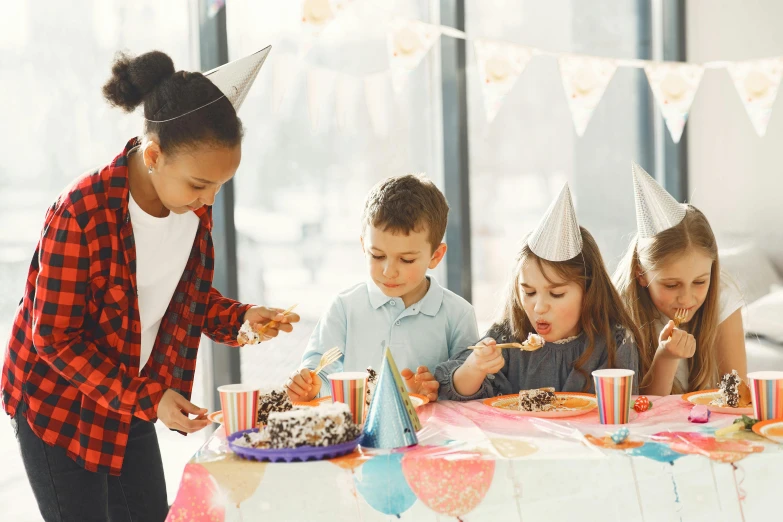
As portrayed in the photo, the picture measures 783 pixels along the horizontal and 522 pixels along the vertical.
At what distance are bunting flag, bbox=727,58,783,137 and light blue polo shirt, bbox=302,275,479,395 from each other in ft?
5.46

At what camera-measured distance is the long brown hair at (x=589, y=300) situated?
1.79 meters

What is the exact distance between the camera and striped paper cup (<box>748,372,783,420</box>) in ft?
4.26

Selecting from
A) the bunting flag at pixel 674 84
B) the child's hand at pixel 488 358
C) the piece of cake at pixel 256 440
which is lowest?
the piece of cake at pixel 256 440

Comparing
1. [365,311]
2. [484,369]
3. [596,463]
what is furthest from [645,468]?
[365,311]

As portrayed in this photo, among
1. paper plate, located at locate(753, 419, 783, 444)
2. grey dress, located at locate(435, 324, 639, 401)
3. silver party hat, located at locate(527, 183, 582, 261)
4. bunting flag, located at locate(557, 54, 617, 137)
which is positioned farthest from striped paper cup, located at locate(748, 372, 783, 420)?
bunting flag, located at locate(557, 54, 617, 137)

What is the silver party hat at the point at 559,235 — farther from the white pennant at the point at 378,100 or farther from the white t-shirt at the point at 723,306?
the white pennant at the point at 378,100

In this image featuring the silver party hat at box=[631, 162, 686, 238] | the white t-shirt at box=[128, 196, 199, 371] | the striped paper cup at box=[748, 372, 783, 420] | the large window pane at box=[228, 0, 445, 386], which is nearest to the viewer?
the striped paper cup at box=[748, 372, 783, 420]

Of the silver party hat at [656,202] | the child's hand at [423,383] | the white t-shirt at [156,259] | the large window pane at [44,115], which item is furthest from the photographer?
the large window pane at [44,115]

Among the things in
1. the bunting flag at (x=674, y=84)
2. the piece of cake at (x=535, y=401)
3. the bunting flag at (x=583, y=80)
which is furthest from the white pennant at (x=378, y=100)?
the piece of cake at (x=535, y=401)

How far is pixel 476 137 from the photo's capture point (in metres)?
3.34

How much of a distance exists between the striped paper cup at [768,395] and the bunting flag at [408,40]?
63.4 inches

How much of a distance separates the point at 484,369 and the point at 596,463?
1.47 ft

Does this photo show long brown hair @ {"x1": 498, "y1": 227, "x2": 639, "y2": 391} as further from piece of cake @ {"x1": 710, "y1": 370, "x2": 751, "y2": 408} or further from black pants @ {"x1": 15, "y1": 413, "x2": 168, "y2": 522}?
black pants @ {"x1": 15, "y1": 413, "x2": 168, "y2": 522}

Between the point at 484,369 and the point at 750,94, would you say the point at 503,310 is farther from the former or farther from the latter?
the point at 750,94
